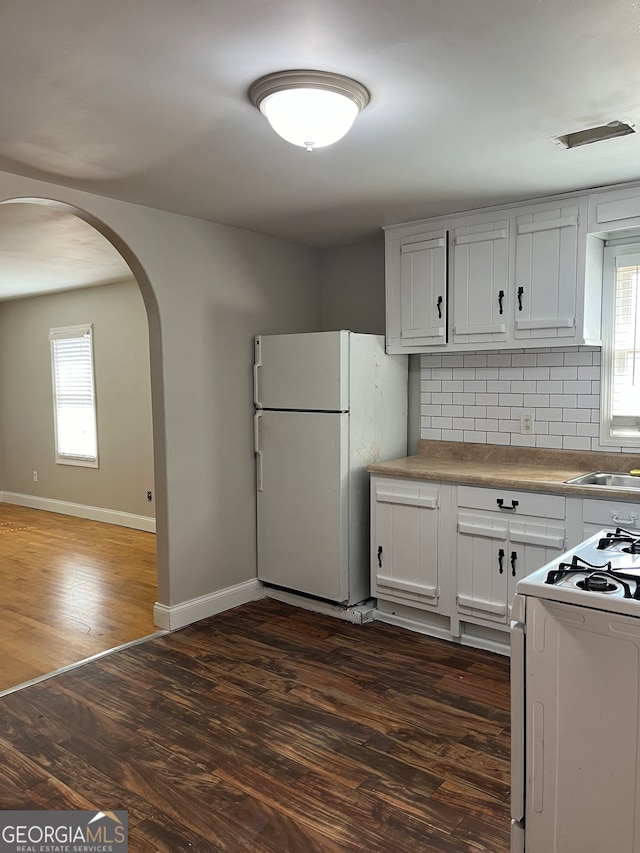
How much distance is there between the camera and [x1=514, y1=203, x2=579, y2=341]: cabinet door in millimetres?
3252

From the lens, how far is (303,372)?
3.84 meters

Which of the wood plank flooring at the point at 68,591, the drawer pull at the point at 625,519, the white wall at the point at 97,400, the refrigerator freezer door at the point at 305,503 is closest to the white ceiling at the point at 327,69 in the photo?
the refrigerator freezer door at the point at 305,503

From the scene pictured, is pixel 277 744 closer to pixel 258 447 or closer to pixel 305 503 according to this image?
pixel 305 503

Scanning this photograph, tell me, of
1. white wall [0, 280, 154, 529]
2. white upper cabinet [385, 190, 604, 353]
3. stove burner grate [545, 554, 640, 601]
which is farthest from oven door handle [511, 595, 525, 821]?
white wall [0, 280, 154, 529]

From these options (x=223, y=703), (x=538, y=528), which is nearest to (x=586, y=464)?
(x=538, y=528)

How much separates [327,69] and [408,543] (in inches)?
93.8

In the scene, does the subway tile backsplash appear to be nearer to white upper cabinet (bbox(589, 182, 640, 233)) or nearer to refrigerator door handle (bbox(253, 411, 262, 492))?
white upper cabinet (bbox(589, 182, 640, 233))

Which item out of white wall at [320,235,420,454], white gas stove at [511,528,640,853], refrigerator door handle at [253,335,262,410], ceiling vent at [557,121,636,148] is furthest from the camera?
white wall at [320,235,420,454]

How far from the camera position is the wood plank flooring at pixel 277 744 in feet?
6.70

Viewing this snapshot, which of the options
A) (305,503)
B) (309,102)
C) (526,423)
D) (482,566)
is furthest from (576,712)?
(305,503)

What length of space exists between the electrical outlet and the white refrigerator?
76cm

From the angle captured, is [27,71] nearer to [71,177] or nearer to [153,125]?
[153,125]

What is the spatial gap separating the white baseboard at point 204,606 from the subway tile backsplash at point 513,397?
1465 millimetres

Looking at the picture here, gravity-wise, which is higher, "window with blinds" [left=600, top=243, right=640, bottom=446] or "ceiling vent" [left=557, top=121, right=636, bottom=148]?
"ceiling vent" [left=557, top=121, right=636, bottom=148]
